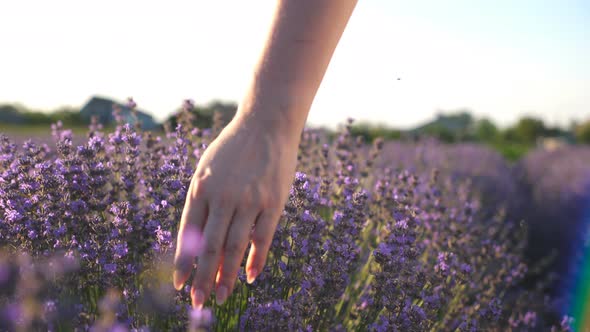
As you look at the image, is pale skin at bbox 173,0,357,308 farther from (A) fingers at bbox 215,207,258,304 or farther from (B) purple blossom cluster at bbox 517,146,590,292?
(B) purple blossom cluster at bbox 517,146,590,292

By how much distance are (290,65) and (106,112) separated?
9.58 feet

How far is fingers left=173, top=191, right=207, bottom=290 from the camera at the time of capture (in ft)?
3.76

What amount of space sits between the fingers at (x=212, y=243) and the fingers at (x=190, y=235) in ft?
0.08

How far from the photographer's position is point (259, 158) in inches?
46.6

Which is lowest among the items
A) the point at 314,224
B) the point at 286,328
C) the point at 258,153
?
the point at 286,328

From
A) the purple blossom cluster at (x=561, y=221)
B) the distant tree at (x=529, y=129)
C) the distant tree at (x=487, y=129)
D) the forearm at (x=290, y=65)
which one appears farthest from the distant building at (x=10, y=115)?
the distant tree at (x=529, y=129)

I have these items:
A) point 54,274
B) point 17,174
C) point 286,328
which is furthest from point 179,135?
point 286,328

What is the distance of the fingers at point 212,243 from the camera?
1120mm

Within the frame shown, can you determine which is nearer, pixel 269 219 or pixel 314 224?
pixel 269 219

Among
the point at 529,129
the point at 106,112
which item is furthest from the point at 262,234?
the point at 529,129

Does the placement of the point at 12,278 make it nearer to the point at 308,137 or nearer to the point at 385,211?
the point at 385,211

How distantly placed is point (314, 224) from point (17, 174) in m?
1.07

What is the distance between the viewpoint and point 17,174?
2.05m

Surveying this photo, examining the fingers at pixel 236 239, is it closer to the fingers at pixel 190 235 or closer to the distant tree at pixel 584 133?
the fingers at pixel 190 235
